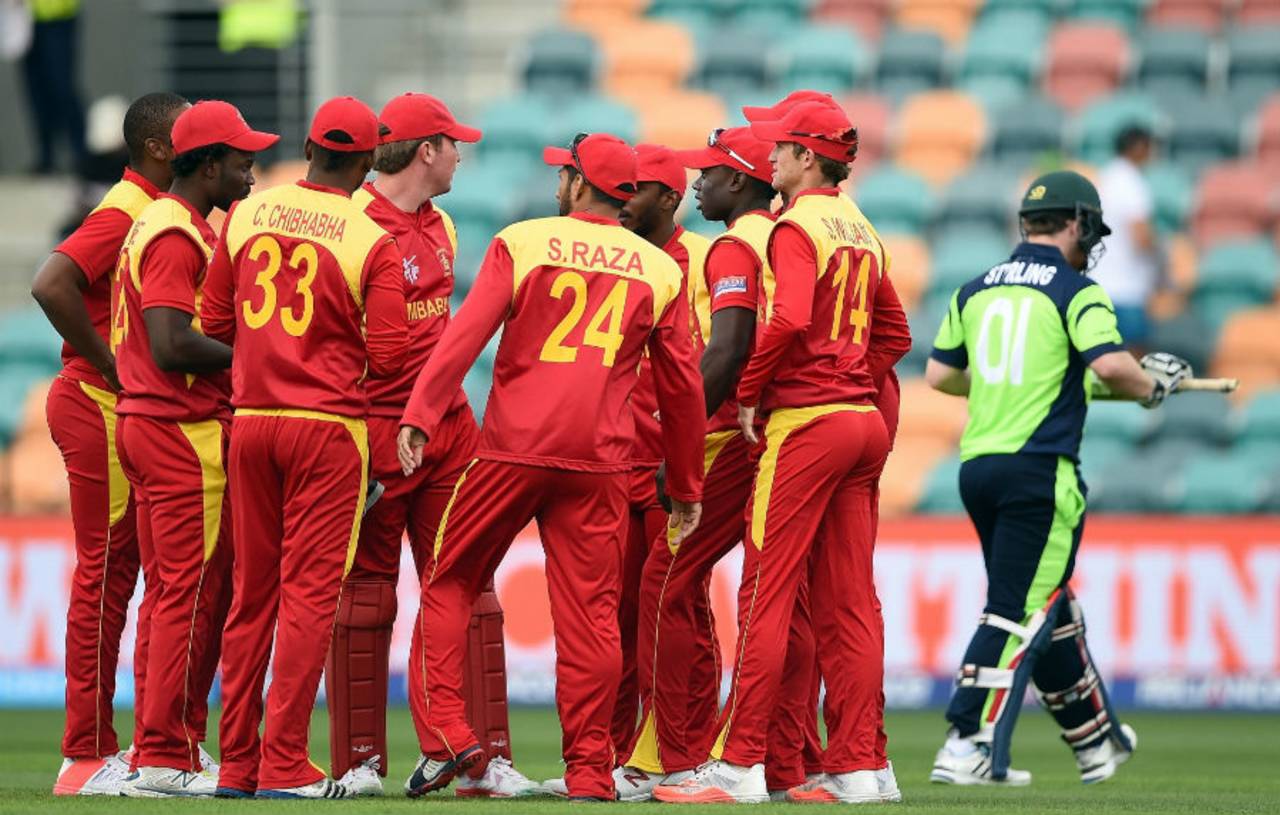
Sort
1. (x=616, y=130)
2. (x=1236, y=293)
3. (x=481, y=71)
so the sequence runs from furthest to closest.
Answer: (x=481, y=71) < (x=616, y=130) < (x=1236, y=293)

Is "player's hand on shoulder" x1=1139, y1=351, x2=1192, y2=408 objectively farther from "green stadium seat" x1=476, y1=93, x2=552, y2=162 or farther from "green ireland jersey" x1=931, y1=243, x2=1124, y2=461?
"green stadium seat" x1=476, y1=93, x2=552, y2=162

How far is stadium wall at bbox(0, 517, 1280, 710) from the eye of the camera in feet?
43.9

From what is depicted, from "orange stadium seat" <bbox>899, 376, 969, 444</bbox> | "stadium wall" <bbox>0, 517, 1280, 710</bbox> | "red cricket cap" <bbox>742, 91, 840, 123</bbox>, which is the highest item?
"red cricket cap" <bbox>742, 91, 840, 123</bbox>

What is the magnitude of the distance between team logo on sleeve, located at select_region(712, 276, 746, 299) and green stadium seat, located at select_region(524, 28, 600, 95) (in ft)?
32.2

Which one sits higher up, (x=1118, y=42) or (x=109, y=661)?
(x=1118, y=42)

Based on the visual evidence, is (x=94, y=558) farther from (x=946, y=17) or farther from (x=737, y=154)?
(x=946, y=17)

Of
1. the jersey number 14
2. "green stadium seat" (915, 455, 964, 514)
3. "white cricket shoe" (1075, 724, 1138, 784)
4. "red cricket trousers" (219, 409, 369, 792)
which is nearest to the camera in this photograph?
"red cricket trousers" (219, 409, 369, 792)

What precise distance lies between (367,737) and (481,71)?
447 inches

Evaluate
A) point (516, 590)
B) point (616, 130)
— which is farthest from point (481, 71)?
point (516, 590)

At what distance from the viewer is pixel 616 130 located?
16.9 m

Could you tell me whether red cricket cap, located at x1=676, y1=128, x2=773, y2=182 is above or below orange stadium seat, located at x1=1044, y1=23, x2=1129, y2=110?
below

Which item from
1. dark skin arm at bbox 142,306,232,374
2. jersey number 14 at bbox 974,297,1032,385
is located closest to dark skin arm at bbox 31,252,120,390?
dark skin arm at bbox 142,306,232,374

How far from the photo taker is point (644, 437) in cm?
891

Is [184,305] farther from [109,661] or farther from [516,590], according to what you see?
[516,590]
